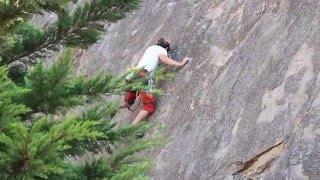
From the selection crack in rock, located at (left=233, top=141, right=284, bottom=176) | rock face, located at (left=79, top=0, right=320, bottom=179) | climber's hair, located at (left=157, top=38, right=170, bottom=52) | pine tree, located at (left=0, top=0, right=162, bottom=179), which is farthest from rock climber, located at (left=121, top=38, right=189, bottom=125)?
crack in rock, located at (left=233, top=141, right=284, bottom=176)

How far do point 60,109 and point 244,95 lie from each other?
2917mm

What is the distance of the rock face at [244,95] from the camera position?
598 centimetres

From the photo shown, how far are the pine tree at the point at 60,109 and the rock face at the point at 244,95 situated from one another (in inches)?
65.6

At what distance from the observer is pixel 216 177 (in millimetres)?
6316

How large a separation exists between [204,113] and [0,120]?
4.04 m

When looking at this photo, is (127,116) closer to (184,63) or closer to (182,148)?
(184,63)

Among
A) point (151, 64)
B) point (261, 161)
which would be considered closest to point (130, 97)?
point (151, 64)

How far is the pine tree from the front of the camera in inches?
135

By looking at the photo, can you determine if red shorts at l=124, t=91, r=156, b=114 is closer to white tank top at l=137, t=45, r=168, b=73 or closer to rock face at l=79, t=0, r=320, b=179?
rock face at l=79, t=0, r=320, b=179

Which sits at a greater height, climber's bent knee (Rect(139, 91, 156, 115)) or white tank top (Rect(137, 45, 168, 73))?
white tank top (Rect(137, 45, 168, 73))

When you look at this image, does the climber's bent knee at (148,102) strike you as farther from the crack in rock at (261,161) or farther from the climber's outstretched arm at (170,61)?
the crack in rock at (261,161)

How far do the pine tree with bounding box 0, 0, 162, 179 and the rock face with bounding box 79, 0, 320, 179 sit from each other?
1.67 meters

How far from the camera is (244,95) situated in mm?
6922

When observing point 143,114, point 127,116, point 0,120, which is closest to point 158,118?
point 143,114
